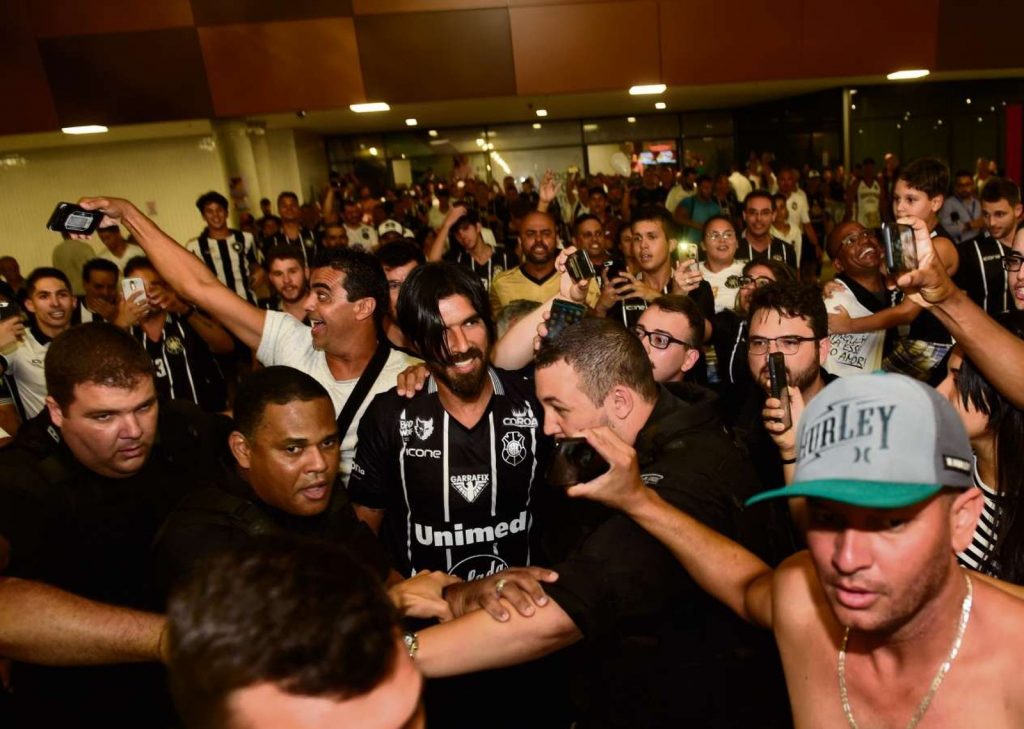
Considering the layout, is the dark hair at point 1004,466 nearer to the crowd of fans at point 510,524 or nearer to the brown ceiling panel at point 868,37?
the crowd of fans at point 510,524

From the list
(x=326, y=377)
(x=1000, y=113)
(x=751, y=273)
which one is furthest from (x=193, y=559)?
(x=1000, y=113)

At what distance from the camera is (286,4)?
280 inches

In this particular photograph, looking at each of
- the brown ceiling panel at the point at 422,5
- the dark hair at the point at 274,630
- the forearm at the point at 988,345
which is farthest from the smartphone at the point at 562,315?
the brown ceiling panel at the point at 422,5

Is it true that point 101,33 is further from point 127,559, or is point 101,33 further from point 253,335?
point 127,559

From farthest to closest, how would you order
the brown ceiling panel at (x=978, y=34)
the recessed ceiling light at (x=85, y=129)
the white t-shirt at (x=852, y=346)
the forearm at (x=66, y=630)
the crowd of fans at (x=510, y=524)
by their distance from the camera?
the brown ceiling panel at (x=978, y=34) → the recessed ceiling light at (x=85, y=129) → the white t-shirt at (x=852, y=346) → the forearm at (x=66, y=630) → the crowd of fans at (x=510, y=524)

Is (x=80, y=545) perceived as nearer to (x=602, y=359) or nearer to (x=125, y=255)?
(x=602, y=359)

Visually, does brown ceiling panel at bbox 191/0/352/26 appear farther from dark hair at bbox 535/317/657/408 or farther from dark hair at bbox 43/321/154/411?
dark hair at bbox 535/317/657/408

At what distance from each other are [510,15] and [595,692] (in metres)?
7.24

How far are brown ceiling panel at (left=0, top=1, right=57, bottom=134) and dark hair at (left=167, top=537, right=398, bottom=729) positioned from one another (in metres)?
8.08

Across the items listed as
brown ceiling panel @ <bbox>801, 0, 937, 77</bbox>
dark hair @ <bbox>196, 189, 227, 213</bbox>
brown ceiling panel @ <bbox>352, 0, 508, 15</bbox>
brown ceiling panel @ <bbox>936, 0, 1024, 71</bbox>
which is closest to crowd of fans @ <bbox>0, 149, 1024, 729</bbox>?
dark hair @ <bbox>196, 189, 227, 213</bbox>

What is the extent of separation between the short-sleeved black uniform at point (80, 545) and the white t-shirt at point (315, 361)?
1.97 feet

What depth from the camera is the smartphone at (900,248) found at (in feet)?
5.71

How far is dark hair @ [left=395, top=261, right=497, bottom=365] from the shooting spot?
2.17m

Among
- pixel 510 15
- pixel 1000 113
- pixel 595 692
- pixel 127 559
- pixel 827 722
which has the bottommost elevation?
pixel 595 692
